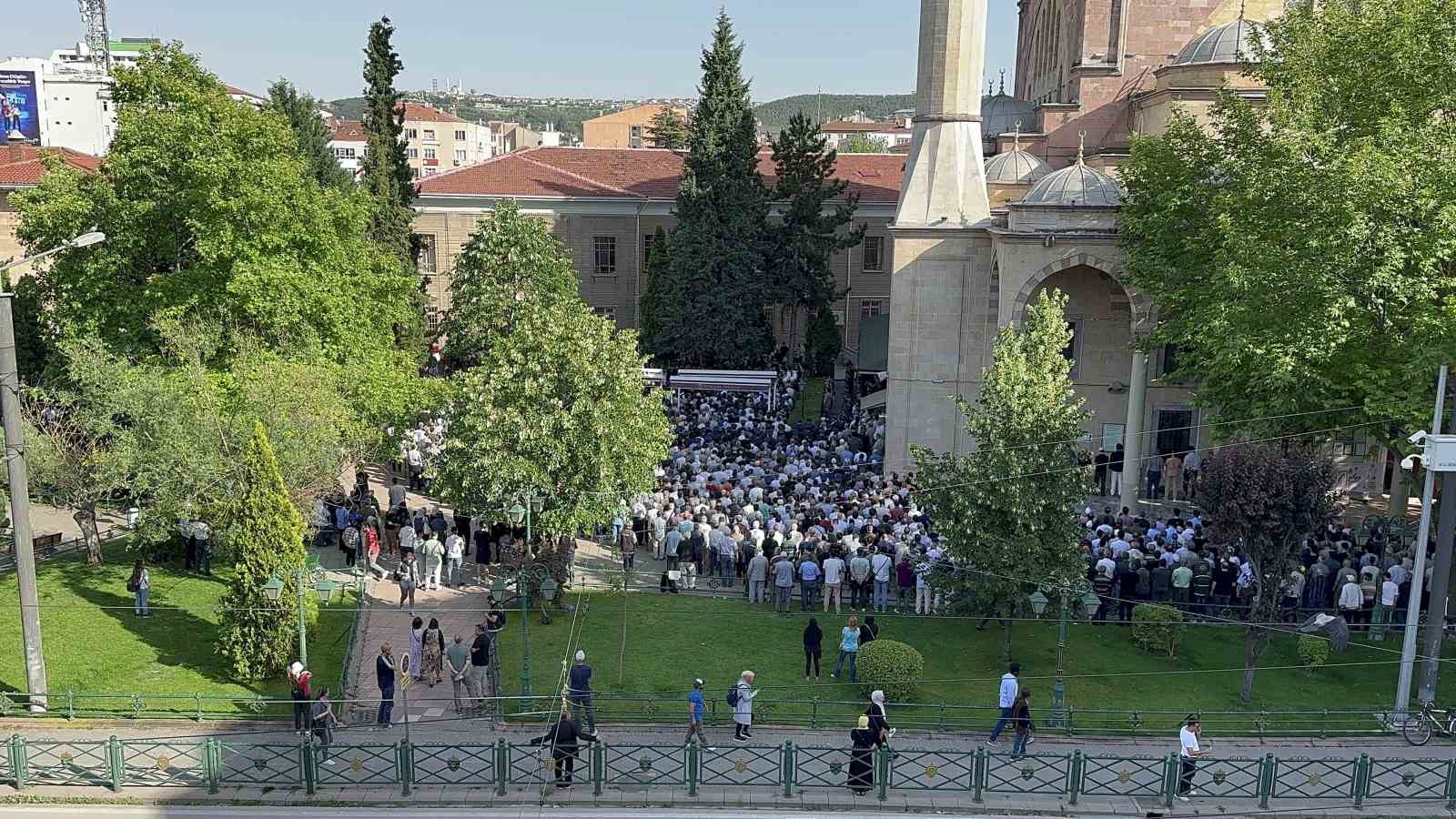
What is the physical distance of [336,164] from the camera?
44.5 metres

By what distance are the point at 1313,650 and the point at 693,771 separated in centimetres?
1048

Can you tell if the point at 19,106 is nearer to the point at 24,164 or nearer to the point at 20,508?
the point at 24,164

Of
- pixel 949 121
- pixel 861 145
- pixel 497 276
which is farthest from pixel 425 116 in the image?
pixel 949 121

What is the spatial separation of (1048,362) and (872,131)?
130m

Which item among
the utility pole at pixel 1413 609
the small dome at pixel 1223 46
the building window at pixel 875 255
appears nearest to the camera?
the utility pole at pixel 1413 609

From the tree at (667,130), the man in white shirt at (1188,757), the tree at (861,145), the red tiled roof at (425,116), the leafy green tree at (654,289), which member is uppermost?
the red tiled roof at (425,116)

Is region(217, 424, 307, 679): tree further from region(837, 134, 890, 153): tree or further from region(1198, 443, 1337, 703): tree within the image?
region(837, 134, 890, 153): tree

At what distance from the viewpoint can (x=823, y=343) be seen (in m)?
45.7

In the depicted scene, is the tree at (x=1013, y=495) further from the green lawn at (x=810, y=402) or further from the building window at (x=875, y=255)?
the building window at (x=875, y=255)

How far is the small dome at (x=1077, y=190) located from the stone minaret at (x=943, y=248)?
1.90 metres

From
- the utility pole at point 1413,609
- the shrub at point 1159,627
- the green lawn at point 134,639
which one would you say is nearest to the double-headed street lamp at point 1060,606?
the shrub at point 1159,627

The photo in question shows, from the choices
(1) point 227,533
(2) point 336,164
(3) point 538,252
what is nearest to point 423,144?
(2) point 336,164

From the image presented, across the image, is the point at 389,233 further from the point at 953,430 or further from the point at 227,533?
the point at 227,533

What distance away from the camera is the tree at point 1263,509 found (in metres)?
18.1
